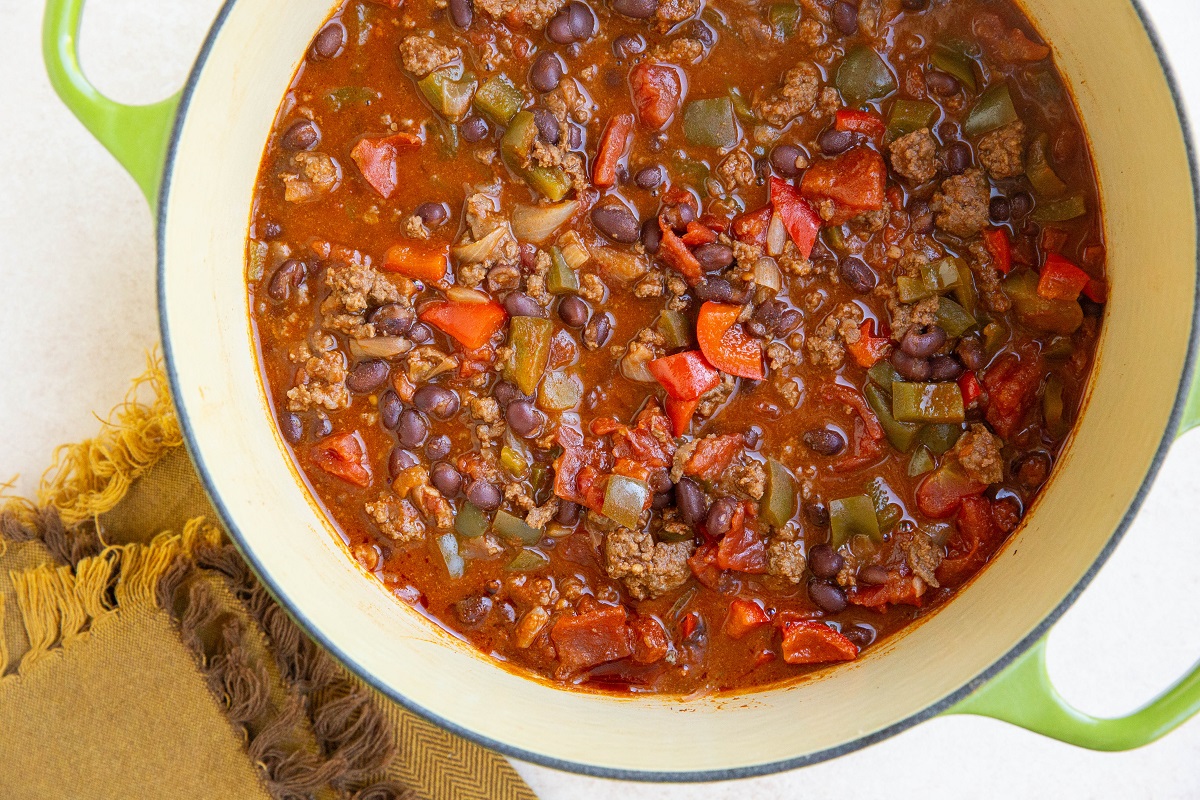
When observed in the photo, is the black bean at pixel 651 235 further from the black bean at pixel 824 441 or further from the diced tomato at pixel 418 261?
the black bean at pixel 824 441

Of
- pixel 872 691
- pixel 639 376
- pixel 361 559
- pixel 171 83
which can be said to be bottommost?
pixel 361 559

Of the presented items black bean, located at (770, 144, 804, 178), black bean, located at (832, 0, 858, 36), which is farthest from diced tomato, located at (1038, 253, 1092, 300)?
black bean, located at (832, 0, 858, 36)

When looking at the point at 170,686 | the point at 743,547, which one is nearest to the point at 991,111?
the point at 743,547

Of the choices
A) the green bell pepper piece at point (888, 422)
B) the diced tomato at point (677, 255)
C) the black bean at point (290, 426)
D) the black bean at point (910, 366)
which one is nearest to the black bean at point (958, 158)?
the black bean at point (910, 366)

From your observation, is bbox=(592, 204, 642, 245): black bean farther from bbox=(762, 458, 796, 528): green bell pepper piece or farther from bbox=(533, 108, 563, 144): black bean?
bbox=(762, 458, 796, 528): green bell pepper piece

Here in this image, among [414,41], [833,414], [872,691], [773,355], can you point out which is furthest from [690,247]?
[872,691]

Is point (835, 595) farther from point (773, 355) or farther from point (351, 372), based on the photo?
point (351, 372)
